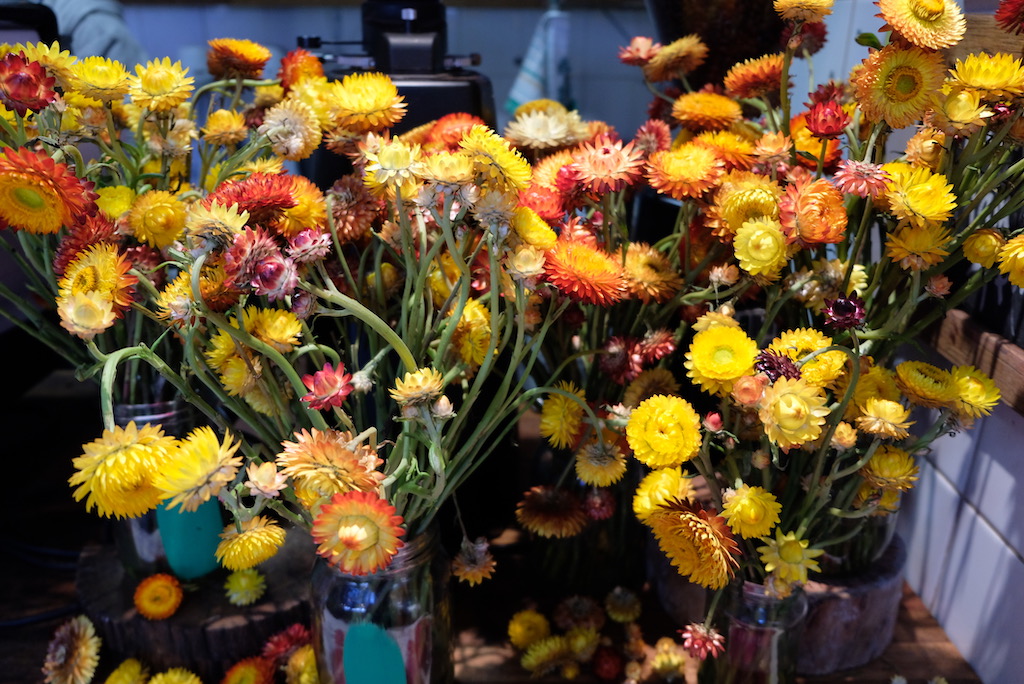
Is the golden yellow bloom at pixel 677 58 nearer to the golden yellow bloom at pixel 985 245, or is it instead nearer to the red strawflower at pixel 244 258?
the golden yellow bloom at pixel 985 245

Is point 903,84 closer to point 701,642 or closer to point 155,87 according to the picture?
point 701,642

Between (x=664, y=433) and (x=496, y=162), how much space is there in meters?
0.18

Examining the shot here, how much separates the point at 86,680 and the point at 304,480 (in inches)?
13.9

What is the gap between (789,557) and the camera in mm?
482

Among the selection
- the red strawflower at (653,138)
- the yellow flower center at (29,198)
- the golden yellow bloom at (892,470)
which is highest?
the red strawflower at (653,138)

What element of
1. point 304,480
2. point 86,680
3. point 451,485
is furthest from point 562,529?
point 86,680

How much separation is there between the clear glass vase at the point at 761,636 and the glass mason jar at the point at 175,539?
1.31 ft

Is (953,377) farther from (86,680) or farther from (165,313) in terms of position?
(86,680)

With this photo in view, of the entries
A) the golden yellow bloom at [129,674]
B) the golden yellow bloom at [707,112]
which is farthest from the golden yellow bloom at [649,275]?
the golden yellow bloom at [129,674]

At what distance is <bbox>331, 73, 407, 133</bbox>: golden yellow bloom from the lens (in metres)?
0.47

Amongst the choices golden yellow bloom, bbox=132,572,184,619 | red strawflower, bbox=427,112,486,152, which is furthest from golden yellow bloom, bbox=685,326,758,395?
golden yellow bloom, bbox=132,572,184,619

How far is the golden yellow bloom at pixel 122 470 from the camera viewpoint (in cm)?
34

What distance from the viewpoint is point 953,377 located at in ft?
1.56

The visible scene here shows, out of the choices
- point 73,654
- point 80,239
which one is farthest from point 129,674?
point 80,239
